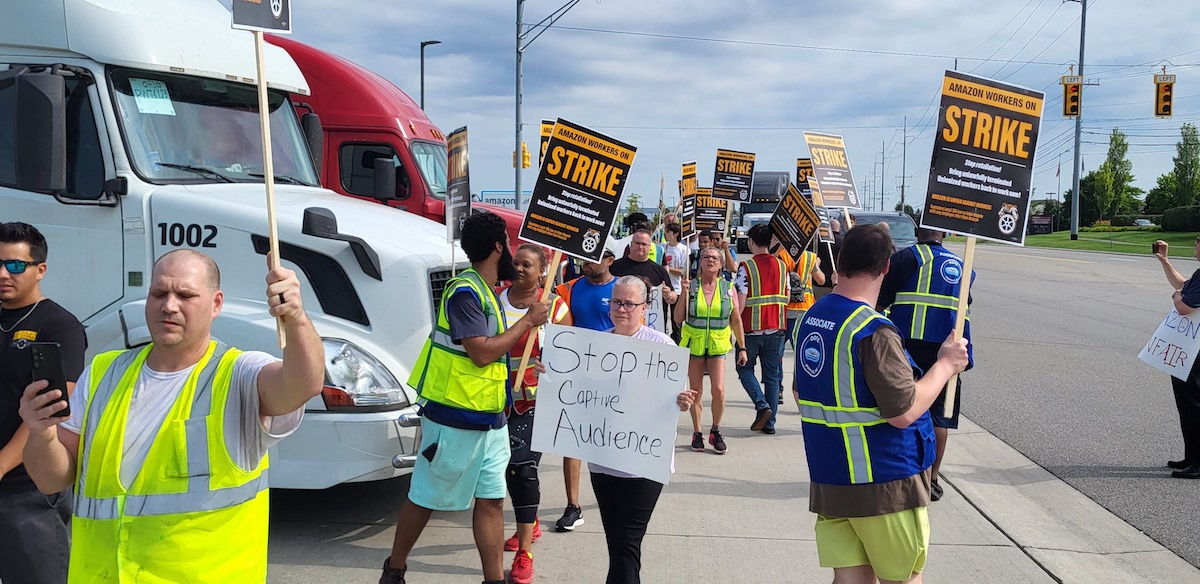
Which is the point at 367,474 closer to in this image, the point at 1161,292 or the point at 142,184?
the point at 142,184

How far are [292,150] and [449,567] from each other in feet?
11.0

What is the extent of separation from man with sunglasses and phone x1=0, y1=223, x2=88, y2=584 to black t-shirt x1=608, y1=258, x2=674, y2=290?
4.82 metres

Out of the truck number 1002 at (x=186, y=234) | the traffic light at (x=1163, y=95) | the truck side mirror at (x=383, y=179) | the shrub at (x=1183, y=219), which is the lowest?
the truck number 1002 at (x=186, y=234)

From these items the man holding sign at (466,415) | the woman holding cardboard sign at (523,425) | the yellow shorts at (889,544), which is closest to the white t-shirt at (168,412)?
the man holding sign at (466,415)

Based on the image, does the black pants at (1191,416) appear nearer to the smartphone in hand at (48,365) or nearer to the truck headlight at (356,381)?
the truck headlight at (356,381)

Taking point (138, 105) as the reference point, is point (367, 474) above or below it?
below

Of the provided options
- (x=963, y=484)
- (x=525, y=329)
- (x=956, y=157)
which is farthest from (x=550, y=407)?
(x=963, y=484)

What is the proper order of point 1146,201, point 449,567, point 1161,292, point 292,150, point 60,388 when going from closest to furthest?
point 60,388 → point 449,567 → point 292,150 → point 1161,292 → point 1146,201

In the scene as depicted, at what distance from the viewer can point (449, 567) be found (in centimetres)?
509

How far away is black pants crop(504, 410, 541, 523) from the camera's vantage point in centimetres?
501

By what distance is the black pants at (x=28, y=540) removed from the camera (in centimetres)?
353

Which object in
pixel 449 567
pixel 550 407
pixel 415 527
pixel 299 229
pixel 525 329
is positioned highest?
pixel 299 229

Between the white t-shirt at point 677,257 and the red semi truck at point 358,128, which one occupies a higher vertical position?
the red semi truck at point 358,128

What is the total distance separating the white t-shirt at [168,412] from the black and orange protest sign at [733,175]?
11.7 m
